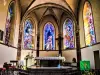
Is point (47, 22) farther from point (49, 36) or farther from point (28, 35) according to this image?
point (28, 35)

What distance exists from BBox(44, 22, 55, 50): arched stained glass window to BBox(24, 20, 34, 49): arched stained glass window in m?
1.92

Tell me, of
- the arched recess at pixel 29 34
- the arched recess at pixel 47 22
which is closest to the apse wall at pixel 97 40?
the arched recess at pixel 47 22

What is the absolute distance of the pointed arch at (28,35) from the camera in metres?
14.7

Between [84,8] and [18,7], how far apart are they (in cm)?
705

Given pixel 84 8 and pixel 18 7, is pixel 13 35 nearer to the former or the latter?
pixel 18 7

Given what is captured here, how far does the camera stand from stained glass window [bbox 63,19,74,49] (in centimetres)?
1453

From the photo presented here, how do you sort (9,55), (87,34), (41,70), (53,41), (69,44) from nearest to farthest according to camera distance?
1. (41,70)
2. (9,55)
3. (87,34)
4. (69,44)
5. (53,41)

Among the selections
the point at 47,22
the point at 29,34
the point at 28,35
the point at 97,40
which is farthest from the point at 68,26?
the point at 97,40

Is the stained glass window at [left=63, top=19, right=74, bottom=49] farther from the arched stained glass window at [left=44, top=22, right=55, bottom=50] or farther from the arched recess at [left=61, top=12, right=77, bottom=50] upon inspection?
the arched stained glass window at [left=44, top=22, right=55, bottom=50]

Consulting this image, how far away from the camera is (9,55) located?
1033 cm

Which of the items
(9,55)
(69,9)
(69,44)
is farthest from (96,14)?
(9,55)

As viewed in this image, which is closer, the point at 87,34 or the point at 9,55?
the point at 9,55

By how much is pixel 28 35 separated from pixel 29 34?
20 centimetres

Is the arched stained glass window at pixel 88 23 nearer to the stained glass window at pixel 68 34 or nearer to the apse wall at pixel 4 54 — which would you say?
the stained glass window at pixel 68 34
